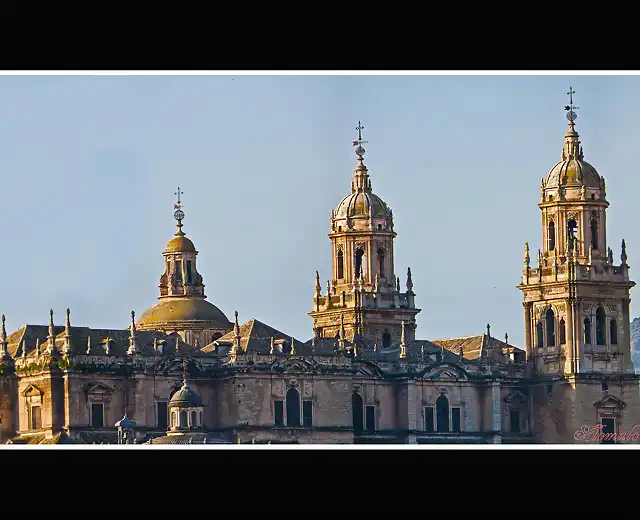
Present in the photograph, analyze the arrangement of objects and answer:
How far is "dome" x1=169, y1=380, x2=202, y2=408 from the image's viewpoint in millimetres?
111062

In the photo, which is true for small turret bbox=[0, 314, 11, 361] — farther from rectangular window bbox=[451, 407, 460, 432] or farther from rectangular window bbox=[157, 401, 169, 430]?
rectangular window bbox=[451, 407, 460, 432]

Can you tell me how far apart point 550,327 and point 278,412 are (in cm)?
1482

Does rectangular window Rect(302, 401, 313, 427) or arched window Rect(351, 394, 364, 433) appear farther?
arched window Rect(351, 394, 364, 433)

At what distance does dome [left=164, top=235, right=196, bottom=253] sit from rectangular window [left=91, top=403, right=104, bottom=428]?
41.3 feet

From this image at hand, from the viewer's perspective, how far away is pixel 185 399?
365ft

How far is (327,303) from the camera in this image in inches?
A: 4897

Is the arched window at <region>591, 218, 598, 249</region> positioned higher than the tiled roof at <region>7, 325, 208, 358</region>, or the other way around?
the arched window at <region>591, 218, 598, 249</region>

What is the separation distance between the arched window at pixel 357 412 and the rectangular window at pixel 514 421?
7914 millimetres

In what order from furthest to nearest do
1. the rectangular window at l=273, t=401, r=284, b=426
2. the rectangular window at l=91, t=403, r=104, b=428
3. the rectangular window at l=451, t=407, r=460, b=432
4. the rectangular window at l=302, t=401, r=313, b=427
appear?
1. the rectangular window at l=451, t=407, r=460, b=432
2. the rectangular window at l=302, t=401, r=313, b=427
3. the rectangular window at l=273, t=401, r=284, b=426
4. the rectangular window at l=91, t=403, r=104, b=428

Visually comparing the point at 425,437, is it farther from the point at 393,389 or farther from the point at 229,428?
the point at 229,428

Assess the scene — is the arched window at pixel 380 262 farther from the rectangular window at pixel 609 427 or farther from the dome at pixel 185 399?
the dome at pixel 185 399

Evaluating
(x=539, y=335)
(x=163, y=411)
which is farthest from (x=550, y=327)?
(x=163, y=411)

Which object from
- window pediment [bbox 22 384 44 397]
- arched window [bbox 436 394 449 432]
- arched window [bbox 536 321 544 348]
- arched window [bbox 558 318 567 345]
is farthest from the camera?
arched window [bbox 536 321 544 348]

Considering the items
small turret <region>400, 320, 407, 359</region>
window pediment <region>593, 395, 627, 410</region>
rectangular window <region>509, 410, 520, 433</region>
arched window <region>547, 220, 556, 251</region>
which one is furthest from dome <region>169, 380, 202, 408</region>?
window pediment <region>593, 395, 627, 410</region>
